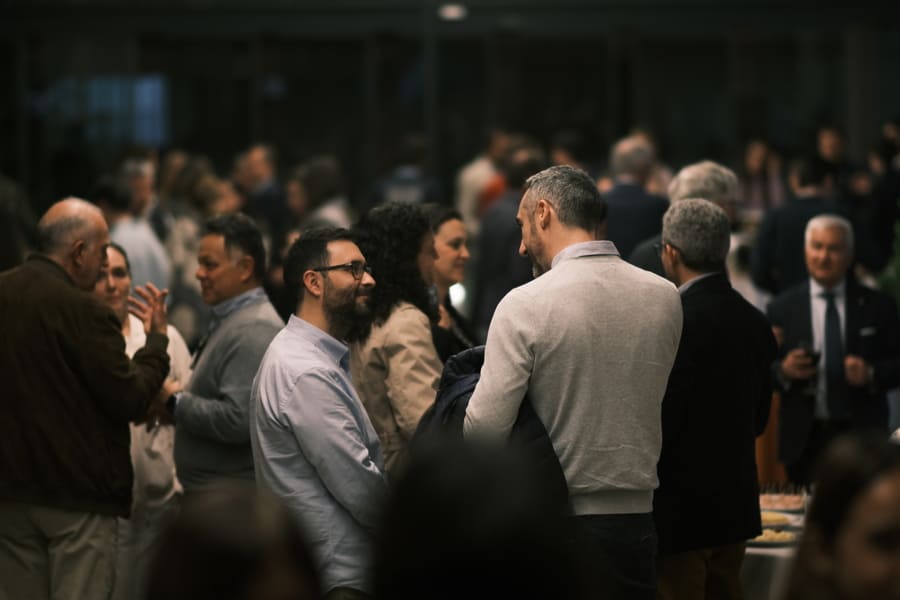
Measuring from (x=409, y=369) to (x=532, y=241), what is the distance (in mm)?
836

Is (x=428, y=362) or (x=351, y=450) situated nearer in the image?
(x=351, y=450)

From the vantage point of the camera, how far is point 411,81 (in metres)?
18.4

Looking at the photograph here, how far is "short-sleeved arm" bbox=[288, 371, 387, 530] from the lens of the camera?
451cm

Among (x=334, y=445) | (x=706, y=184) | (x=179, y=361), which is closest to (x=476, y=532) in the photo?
(x=334, y=445)

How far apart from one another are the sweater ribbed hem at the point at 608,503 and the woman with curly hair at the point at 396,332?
0.87 m

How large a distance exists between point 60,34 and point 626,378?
15.4m

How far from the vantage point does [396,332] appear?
5.38 meters

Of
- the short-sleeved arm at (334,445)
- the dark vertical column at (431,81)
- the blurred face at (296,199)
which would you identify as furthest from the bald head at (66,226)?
the dark vertical column at (431,81)

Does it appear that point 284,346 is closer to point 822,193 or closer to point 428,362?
point 428,362

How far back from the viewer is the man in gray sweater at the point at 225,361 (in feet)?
18.1

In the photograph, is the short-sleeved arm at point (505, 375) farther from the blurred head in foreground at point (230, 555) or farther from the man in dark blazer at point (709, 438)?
the blurred head in foreground at point (230, 555)

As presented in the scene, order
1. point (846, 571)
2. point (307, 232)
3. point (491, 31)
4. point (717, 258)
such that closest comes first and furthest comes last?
1. point (846, 571)
2. point (307, 232)
3. point (717, 258)
4. point (491, 31)

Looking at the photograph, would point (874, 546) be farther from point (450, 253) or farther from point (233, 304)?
point (450, 253)

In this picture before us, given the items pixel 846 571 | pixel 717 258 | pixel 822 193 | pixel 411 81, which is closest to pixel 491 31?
pixel 411 81
